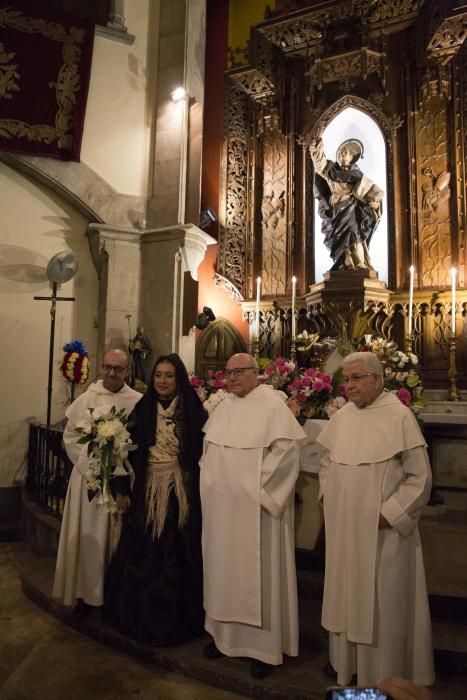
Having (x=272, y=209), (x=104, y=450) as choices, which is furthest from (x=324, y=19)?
(x=104, y=450)

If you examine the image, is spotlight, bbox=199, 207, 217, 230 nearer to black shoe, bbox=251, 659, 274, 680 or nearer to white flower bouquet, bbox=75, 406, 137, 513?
white flower bouquet, bbox=75, 406, 137, 513

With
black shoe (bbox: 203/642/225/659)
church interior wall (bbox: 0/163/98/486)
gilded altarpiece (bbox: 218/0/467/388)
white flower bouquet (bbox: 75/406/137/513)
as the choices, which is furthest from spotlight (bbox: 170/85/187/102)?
black shoe (bbox: 203/642/225/659)

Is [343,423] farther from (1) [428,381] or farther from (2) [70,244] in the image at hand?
(2) [70,244]

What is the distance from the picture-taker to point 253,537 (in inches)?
108

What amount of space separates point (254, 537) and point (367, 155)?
657 cm

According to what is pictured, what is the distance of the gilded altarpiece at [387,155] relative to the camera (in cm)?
659

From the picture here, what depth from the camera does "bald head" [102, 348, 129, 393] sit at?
353cm

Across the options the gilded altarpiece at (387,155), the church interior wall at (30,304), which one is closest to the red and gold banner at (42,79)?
the church interior wall at (30,304)

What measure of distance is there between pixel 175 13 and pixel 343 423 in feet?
23.7

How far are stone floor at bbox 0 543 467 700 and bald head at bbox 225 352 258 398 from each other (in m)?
1.48

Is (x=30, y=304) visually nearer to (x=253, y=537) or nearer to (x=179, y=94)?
(x=179, y=94)

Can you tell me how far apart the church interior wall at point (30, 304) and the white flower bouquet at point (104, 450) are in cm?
377

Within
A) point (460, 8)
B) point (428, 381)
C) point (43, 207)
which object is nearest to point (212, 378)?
point (428, 381)

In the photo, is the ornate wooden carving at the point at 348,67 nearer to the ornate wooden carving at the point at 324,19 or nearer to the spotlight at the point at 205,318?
the ornate wooden carving at the point at 324,19
